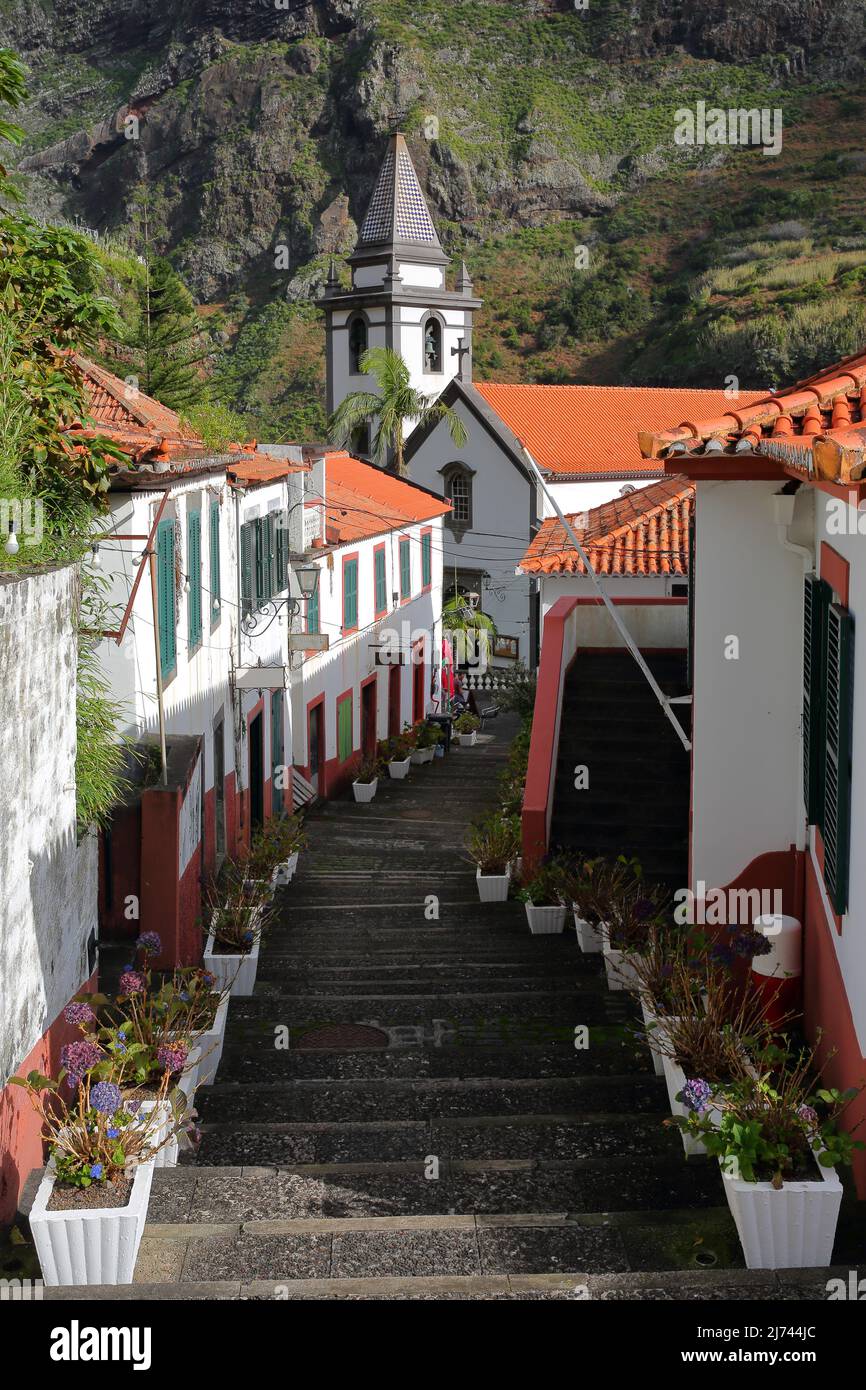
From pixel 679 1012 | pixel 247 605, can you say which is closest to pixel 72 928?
pixel 679 1012

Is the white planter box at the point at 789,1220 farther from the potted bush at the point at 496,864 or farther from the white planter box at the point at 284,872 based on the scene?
the white planter box at the point at 284,872

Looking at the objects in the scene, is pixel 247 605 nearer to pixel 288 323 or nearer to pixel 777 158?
pixel 288 323

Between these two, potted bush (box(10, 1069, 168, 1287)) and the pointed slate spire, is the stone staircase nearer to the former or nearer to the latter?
potted bush (box(10, 1069, 168, 1287))

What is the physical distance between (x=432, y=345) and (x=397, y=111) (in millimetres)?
57043

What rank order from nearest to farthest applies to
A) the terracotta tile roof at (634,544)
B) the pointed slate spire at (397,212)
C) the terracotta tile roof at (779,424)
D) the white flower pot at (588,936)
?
the terracotta tile roof at (779,424), the white flower pot at (588,936), the terracotta tile roof at (634,544), the pointed slate spire at (397,212)

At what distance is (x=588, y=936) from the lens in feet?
41.4

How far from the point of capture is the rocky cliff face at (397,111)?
100188mm

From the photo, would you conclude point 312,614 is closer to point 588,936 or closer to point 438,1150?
point 588,936

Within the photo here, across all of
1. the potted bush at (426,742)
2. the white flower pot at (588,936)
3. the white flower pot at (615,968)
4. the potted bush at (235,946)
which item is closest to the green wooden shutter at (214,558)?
the potted bush at (235,946)

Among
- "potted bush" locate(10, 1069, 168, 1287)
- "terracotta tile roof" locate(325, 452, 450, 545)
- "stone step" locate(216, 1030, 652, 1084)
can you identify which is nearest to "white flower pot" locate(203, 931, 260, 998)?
"stone step" locate(216, 1030, 652, 1084)

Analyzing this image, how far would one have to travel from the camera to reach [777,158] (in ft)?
328

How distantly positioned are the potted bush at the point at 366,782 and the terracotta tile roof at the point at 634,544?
631 centimetres

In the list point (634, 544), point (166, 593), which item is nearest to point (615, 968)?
point (166, 593)

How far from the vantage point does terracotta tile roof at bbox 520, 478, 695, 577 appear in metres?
20.9
